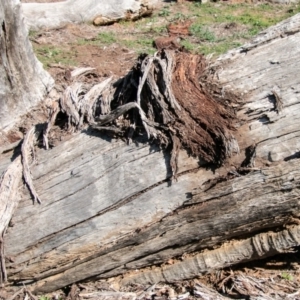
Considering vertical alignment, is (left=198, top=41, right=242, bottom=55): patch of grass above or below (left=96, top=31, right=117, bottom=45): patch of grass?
above

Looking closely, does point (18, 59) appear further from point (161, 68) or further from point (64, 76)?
point (161, 68)

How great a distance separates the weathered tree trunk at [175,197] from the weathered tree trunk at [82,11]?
5.50m

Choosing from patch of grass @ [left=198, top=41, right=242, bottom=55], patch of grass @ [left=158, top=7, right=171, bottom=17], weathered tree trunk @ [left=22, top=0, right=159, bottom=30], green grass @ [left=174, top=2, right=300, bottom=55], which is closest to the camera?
patch of grass @ [left=198, top=41, right=242, bottom=55]

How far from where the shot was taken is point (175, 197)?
377 centimetres

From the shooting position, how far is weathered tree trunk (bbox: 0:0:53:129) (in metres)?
5.04

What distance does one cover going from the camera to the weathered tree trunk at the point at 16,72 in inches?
199

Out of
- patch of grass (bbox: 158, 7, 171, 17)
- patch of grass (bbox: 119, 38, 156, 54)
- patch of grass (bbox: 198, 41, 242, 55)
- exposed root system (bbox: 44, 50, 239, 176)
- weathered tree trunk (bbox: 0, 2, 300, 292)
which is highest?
exposed root system (bbox: 44, 50, 239, 176)

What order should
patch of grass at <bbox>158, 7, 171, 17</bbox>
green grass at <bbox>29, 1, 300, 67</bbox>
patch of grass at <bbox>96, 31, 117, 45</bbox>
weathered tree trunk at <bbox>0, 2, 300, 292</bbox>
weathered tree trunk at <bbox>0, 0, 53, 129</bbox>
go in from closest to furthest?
weathered tree trunk at <bbox>0, 2, 300, 292</bbox>, weathered tree trunk at <bbox>0, 0, 53, 129</bbox>, green grass at <bbox>29, 1, 300, 67</bbox>, patch of grass at <bbox>96, 31, 117, 45</bbox>, patch of grass at <bbox>158, 7, 171, 17</bbox>

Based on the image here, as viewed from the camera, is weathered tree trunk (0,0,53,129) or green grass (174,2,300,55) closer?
weathered tree trunk (0,0,53,129)

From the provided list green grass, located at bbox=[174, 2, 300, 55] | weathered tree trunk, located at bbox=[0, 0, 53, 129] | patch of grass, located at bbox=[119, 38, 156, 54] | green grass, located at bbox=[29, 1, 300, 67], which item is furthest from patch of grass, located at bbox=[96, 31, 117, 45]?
weathered tree trunk, located at bbox=[0, 0, 53, 129]

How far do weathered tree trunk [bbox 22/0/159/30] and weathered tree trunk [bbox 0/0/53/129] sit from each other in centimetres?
383

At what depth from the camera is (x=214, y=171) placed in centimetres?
371

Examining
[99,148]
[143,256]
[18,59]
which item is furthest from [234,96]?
[18,59]

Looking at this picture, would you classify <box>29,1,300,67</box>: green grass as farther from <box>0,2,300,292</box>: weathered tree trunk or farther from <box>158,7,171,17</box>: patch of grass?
<box>0,2,300,292</box>: weathered tree trunk
